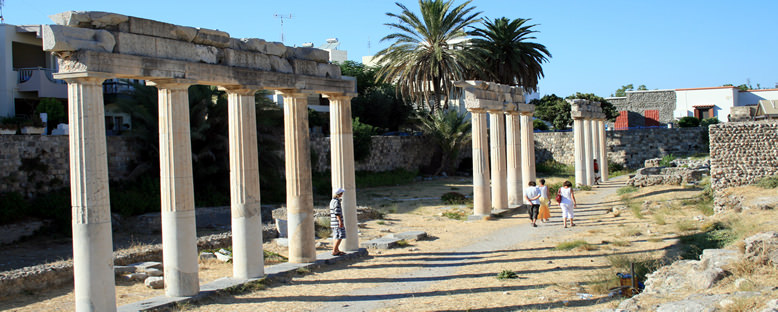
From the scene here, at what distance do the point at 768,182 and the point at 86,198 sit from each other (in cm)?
1791

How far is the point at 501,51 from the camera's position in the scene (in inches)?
1252

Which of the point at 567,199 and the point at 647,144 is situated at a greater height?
the point at 647,144

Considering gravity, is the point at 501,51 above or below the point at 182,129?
above

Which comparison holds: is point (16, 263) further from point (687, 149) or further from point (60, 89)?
point (687, 149)

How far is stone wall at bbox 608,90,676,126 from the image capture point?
6106 centimetres

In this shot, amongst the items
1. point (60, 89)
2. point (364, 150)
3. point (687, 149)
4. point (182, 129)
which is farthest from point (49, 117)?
point (687, 149)

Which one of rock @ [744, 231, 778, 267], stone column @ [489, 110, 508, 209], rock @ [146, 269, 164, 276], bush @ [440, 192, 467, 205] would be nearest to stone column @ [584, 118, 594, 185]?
bush @ [440, 192, 467, 205]

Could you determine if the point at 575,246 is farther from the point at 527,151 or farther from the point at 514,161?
the point at 527,151

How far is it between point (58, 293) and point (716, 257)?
10.3m

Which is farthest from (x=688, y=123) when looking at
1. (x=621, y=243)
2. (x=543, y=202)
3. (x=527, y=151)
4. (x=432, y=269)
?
(x=432, y=269)

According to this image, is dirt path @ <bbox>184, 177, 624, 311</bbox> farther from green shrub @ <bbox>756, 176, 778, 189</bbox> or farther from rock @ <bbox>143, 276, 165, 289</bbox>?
green shrub @ <bbox>756, 176, 778, 189</bbox>

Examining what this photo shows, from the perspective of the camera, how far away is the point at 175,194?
10633 millimetres

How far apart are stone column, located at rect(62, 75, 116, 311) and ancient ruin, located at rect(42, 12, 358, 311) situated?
1 centimetres

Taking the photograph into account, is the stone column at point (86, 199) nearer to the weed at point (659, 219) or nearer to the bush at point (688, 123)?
the weed at point (659, 219)
